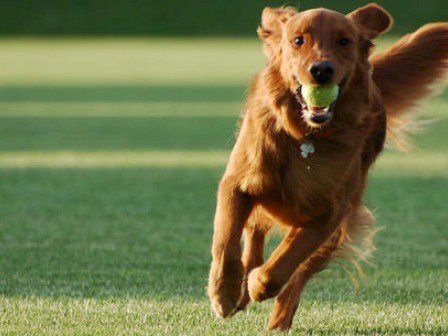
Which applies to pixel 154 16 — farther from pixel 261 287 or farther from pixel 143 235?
pixel 261 287

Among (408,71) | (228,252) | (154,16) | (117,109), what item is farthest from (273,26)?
(154,16)

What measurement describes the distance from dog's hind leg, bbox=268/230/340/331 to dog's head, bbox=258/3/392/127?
2.56ft

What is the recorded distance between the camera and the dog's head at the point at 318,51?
15.0 feet

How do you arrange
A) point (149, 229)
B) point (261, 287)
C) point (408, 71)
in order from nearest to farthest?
1. point (261, 287)
2. point (408, 71)
3. point (149, 229)

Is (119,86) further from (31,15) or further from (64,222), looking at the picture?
(31,15)

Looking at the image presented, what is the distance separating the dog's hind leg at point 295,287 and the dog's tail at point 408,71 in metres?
1.12

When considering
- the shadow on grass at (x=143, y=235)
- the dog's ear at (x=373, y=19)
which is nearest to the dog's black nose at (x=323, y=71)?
the dog's ear at (x=373, y=19)

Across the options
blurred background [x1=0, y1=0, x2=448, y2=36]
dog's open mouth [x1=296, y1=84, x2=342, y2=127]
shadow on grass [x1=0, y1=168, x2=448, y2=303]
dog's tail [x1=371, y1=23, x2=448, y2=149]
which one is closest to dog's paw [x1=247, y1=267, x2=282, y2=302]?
dog's open mouth [x1=296, y1=84, x2=342, y2=127]

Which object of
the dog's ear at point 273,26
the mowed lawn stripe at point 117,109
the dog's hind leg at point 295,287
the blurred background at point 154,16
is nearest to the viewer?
the dog's ear at point 273,26

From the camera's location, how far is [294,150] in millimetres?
4781

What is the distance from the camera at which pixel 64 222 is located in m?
8.08

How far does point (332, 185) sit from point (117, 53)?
30343mm

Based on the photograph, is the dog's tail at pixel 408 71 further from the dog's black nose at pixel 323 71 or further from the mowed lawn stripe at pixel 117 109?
the mowed lawn stripe at pixel 117 109

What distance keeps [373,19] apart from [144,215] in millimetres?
3839
